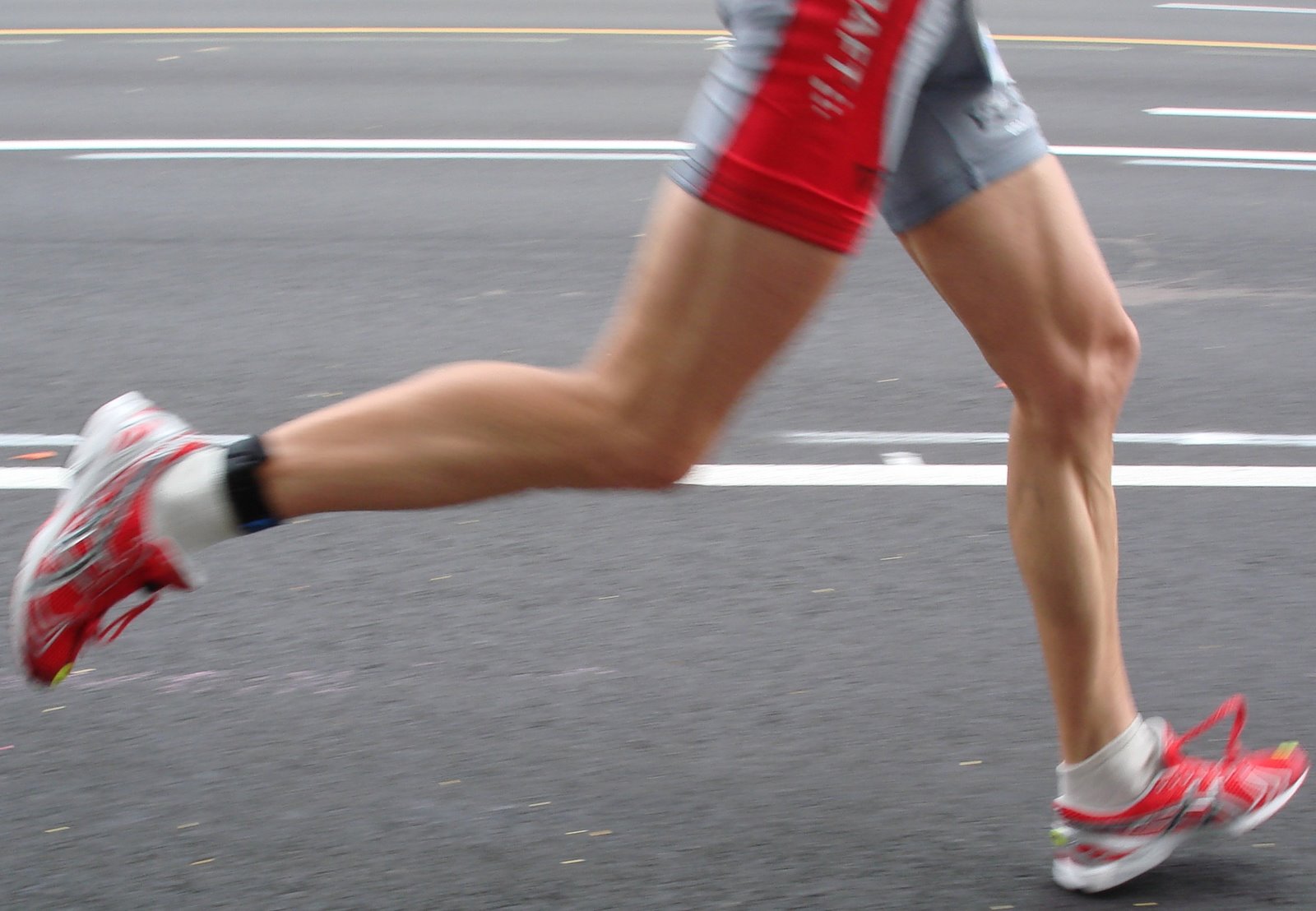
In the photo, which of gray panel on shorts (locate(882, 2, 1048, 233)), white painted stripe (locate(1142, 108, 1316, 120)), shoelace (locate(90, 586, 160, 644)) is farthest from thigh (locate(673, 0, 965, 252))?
white painted stripe (locate(1142, 108, 1316, 120))

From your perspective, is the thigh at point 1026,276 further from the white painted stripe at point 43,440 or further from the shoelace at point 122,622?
the white painted stripe at point 43,440

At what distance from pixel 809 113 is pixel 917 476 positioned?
7.69ft

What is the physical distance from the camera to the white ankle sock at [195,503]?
224 cm

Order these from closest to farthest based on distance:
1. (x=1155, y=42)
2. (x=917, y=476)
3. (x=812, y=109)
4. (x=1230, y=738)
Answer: (x=812, y=109) < (x=1230, y=738) < (x=917, y=476) < (x=1155, y=42)

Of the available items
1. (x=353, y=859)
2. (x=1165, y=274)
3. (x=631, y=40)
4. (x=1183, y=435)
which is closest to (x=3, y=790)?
(x=353, y=859)

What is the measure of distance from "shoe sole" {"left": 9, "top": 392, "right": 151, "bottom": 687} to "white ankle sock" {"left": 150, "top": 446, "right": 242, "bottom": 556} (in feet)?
0.45

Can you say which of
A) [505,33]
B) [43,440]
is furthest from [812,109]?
[505,33]

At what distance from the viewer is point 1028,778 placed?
286 centimetres

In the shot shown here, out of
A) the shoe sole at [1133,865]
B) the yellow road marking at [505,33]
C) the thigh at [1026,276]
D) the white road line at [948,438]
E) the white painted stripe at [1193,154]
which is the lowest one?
the yellow road marking at [505,33]

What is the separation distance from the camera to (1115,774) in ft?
8.30

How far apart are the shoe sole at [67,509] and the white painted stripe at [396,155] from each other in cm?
593

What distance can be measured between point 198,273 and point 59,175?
203 cm

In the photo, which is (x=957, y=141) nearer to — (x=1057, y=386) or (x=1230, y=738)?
(x=1057, y=386)

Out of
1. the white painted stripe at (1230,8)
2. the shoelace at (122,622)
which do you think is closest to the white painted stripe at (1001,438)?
the shoelace at (122,622)
